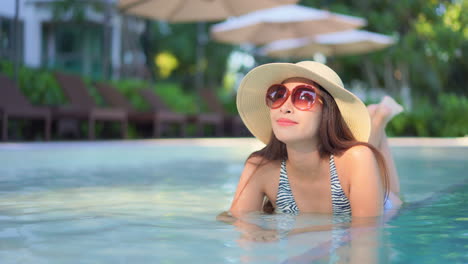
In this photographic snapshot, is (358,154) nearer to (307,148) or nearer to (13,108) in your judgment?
(307,148)

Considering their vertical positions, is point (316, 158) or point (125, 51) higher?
point (125, 51)

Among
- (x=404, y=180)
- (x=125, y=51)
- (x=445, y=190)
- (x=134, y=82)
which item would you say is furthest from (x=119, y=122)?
(x=125, y=51)

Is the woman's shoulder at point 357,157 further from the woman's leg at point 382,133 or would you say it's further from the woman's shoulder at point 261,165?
the woman's leg at point 382,133

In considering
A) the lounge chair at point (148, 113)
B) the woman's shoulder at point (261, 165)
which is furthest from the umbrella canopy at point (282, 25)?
the woman's shoulder at point (261, 165)

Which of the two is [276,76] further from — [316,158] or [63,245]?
[63,245]

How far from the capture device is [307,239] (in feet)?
8.37

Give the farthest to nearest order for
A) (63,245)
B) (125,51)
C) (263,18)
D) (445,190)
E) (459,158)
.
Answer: (125,51), (263,18), (459,158), (445,190), (63,245)

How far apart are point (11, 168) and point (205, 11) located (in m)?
7.09

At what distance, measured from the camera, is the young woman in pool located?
2918 mm

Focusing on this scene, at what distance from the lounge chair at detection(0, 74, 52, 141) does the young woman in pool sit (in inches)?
303

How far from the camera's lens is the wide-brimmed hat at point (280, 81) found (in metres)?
2.90

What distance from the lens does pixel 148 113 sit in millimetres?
13758

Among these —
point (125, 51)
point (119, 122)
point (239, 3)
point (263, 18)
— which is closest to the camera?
point (239, 3)

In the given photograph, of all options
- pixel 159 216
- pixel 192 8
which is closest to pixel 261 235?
pixel 159 216
